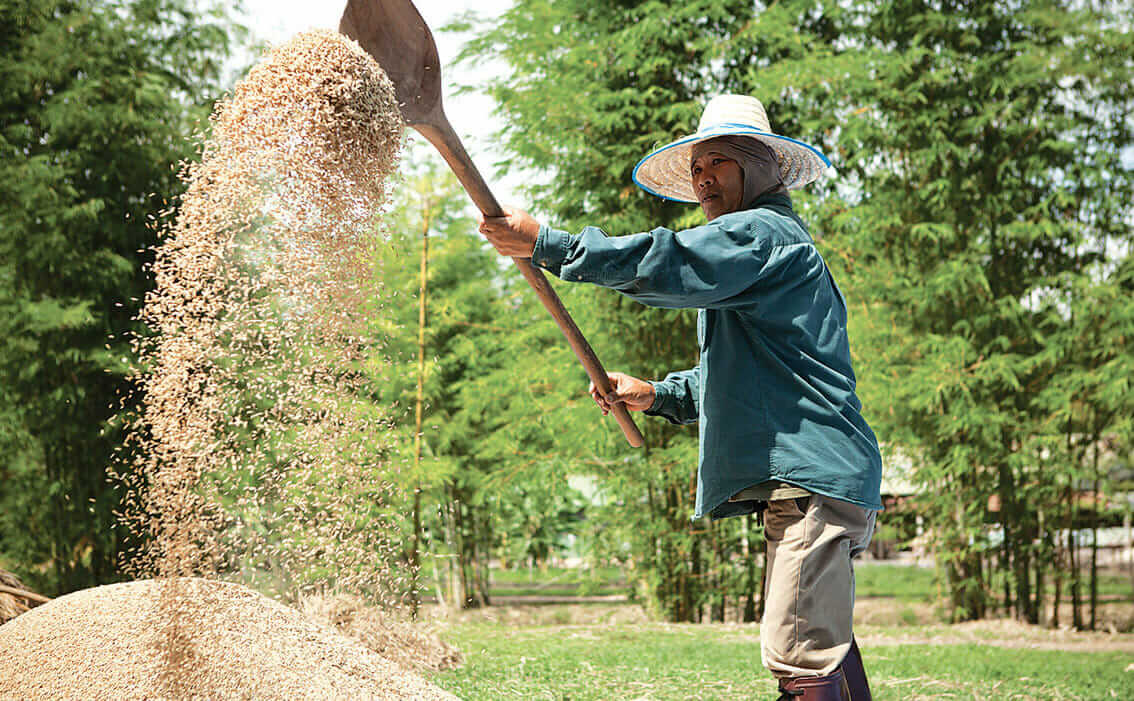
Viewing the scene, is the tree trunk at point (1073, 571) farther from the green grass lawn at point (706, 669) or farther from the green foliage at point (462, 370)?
the green foliage at point (462, 370)

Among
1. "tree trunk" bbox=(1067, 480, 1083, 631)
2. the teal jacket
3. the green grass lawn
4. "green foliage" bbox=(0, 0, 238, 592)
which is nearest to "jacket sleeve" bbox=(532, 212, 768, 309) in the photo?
the teal jacket

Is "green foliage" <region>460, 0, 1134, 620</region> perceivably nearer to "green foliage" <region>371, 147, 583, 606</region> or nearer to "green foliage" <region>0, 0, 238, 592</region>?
"green foliage" <region>371, 147, 583, 606</region>

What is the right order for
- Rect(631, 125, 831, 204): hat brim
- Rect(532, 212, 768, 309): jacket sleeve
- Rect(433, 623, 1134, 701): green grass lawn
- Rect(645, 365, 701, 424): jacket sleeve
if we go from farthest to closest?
Rect(433, 623, 1134, 701): green grass lawn → Rect(645, 365, 701, 424): jacket sleeve → Rect(631, 125, 831, 204): hat brim → Rect(532, 212, 768, 309): jacket sleeve

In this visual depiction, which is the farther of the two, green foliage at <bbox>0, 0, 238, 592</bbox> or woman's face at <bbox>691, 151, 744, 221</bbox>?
green foliage at <bbox>0, 0, 238, 592</bbox>

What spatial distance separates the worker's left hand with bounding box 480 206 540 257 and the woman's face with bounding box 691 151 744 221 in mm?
385

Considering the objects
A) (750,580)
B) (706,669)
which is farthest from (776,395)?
(750,580)

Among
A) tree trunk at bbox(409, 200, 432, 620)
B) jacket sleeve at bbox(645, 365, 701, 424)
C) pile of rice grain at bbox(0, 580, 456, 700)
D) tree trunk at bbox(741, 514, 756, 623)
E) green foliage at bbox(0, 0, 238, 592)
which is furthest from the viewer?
tree trunk at bbox(741, 514, 756, 623)

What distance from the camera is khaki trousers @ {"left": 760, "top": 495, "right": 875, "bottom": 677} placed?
1555 mm

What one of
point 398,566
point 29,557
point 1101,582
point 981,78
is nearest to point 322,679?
point 398,566

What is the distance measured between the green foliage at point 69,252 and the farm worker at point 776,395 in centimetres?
359

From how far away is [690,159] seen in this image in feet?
6.45

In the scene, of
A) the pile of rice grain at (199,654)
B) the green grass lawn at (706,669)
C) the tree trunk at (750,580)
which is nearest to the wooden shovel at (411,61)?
the pile of rice grain at (199,654)

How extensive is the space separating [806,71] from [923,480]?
274cm

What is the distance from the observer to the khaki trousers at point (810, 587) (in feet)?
5.10
